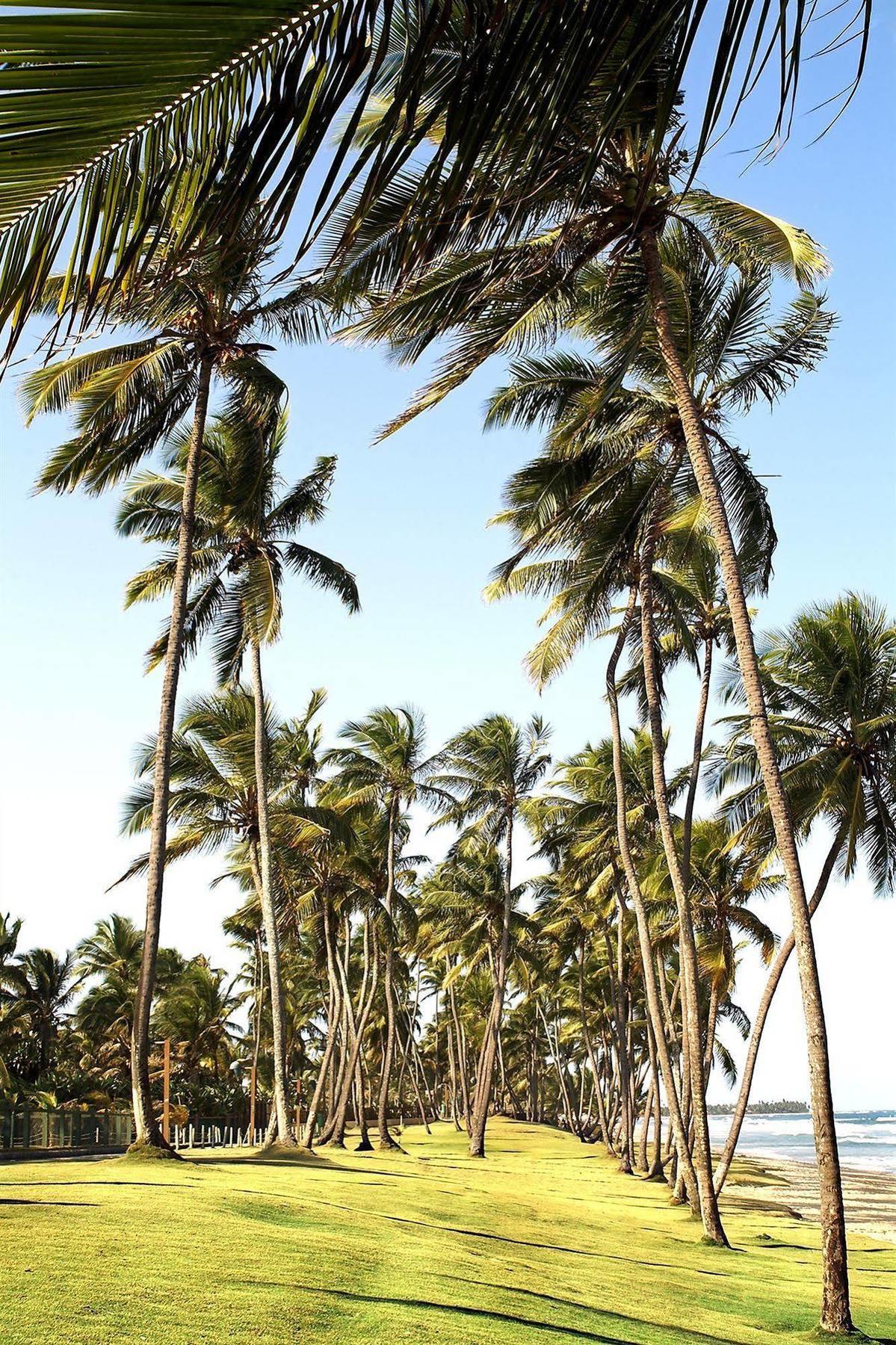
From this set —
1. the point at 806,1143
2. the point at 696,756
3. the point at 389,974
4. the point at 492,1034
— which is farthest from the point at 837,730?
the point at 806,1143

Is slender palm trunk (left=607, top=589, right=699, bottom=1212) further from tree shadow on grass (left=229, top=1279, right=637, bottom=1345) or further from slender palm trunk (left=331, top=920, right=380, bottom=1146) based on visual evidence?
slender palm trunk (left=331, top=920, right=380, bottom=1146)

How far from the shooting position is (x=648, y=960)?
24.2 meters

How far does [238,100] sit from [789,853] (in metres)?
12.1

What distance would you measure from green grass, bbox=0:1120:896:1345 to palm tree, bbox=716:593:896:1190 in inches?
251

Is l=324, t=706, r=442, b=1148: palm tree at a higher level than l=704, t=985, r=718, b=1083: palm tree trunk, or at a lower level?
higher

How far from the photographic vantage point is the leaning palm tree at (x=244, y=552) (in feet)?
76.5

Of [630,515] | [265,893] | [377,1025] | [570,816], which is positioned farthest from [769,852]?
[377,1025]

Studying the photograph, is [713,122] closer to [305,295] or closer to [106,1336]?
[106,1336]

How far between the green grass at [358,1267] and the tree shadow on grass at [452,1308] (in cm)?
3

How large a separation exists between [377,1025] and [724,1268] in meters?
47.9

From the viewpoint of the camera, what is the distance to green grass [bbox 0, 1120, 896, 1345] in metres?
7.93

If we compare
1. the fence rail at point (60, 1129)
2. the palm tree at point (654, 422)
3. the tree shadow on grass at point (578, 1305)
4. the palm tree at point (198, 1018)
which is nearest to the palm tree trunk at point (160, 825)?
the palm tree at point (654, 422)

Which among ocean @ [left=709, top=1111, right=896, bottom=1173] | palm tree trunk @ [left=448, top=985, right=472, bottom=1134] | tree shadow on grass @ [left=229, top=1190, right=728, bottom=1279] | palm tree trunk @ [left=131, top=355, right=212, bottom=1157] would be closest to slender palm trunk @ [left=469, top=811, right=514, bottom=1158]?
palm tree trunk @ [left=448, top=985, right=472, bottom=1134]

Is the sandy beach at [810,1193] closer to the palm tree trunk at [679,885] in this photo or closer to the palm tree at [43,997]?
the palm tree trunk at [679,885]
